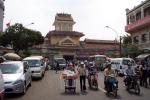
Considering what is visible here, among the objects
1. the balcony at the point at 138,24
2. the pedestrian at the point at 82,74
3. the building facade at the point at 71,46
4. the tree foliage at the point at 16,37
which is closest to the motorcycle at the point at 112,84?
the pedestrian at the point at 82,74

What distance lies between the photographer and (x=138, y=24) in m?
51.3

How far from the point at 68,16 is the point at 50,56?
704 inches

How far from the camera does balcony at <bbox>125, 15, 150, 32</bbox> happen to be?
156 feet

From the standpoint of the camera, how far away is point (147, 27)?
1938 inches

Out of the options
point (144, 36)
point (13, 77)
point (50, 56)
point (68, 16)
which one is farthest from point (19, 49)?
point (13, 77)

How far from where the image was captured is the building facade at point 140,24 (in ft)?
161

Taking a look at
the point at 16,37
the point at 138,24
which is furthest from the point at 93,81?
the point at 16,37

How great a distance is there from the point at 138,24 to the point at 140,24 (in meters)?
1.19

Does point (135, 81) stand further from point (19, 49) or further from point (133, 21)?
point (19, 49)

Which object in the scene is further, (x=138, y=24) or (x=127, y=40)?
(x=127, y=40)

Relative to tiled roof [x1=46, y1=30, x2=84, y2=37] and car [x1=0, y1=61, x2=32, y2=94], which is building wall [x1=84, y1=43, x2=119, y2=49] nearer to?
tiled roof [x1=46, y1=30, x2=84, y2=37]

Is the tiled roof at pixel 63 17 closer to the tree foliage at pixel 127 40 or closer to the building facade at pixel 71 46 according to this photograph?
the building facade at pixel 71 46

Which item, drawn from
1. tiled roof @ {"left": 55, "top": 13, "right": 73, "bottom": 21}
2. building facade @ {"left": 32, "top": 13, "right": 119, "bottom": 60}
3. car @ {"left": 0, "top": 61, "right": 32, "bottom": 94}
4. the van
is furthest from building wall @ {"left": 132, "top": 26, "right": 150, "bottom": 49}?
tiled roof @ {"left": 55, "top": 13, "right": 73, "bottom": 21}

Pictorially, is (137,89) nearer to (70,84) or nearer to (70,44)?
(70,84)
